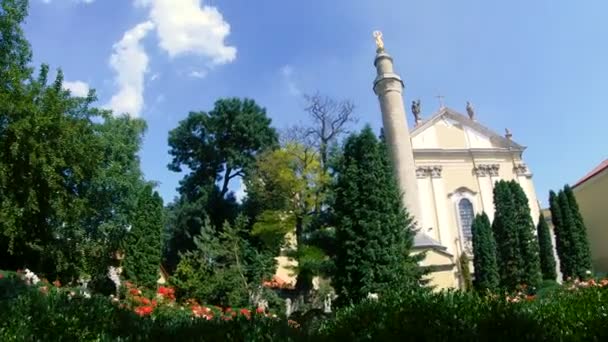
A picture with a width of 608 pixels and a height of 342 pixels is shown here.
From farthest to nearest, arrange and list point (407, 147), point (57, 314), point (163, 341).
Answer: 1. point (407, 147)
2. point (57, 314)
3. point (163, 341)

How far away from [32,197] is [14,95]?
374 centimetres

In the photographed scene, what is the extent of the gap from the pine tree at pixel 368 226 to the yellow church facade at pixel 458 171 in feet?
51.5

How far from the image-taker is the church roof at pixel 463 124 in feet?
116

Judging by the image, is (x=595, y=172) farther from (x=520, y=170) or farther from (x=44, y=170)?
(x=44, y=170)

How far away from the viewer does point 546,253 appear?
2461 centimetres

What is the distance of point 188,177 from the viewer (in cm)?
3506

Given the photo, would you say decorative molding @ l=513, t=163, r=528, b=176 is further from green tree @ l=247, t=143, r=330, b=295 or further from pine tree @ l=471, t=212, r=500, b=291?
green tree @ l=247, t=143, r=330, b=295

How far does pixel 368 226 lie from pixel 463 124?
23.0 metres

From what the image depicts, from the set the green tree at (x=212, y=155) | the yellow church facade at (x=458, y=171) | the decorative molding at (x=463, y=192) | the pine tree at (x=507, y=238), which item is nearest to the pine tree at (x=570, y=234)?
the pine tree at (x=507, y=238)

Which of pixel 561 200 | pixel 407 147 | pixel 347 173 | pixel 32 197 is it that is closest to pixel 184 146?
pixel 407 147

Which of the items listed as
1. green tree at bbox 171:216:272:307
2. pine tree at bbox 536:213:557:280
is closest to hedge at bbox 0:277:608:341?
green tree at bbox 171:216:272:307

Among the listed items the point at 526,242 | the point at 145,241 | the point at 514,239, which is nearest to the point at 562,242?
the point at 526,242

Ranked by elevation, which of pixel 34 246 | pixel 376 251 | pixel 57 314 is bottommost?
pixel 57 314

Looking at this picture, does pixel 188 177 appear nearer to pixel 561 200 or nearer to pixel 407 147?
pixel 407 147
